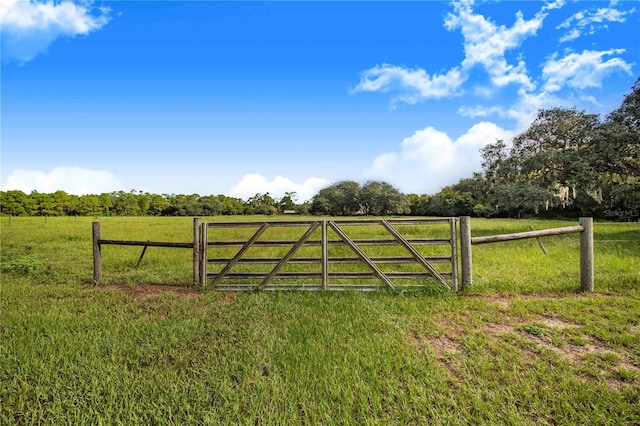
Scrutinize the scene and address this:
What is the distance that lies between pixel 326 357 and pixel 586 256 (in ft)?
21.7

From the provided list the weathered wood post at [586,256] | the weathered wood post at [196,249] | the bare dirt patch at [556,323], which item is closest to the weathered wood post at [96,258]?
the weathered wood post at [196,249]

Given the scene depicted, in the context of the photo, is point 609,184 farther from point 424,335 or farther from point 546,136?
point 424,335

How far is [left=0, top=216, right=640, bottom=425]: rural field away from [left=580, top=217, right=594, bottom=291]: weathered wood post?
0.35 meters

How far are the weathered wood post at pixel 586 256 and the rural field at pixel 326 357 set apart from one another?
0.35 metres

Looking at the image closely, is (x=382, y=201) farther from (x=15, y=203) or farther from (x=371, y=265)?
(x=15, y=203)

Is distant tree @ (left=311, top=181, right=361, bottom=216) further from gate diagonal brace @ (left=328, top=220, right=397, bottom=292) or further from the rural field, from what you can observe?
the rural field

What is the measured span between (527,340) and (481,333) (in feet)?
1.92

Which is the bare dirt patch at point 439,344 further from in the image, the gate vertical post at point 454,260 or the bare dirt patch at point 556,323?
the gate vertical post at point 454,260

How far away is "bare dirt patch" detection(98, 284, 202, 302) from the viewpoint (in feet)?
23.3

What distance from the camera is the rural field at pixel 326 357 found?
299cm

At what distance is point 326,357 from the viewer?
3.86 m

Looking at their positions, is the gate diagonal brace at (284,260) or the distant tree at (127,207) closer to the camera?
the gate diagonal brace at (284,260)

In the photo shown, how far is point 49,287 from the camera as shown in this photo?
26.2 feet

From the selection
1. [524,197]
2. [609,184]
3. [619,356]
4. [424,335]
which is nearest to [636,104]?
[609,184]
